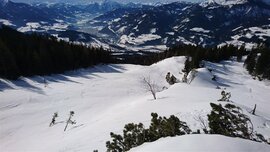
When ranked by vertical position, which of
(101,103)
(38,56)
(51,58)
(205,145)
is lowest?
(101,103)

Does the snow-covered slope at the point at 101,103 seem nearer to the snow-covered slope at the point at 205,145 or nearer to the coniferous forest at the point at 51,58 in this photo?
the snow-covered slope at the point at 205,145

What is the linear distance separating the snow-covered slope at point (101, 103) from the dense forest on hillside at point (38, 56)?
3662 millimetres

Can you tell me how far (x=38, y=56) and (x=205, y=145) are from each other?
82207mm

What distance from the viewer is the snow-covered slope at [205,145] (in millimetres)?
14938

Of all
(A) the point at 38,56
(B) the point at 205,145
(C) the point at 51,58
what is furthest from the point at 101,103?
(B) the point at 205,145

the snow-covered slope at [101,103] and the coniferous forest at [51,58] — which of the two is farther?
the coniferous forest at [51,58]

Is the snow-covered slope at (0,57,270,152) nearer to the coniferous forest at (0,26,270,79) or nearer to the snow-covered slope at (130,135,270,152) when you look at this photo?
the snow-covered slope at (130,135,270,152)

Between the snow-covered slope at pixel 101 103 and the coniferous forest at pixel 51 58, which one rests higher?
the coniferous forest at pixel 51 58

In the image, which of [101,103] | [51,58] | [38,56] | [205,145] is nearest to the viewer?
[205,145]

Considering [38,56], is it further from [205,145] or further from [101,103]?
[205,145]

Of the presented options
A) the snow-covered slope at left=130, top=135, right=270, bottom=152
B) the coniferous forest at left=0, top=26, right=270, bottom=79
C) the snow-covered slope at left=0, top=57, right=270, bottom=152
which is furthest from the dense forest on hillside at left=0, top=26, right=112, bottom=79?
the snow-covered slope at left=130, top=135, right=270, bottom=152

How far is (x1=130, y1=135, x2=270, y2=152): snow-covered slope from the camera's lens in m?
14.9

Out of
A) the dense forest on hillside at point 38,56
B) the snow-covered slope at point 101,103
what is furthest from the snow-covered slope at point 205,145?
the dense forest on hillside at point 38,56

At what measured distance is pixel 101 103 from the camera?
6425 cm
